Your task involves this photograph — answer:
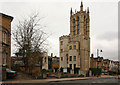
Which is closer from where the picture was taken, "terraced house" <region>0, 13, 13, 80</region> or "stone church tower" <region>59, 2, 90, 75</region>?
"terraced house" <region>0, 13, 13, 80</region>

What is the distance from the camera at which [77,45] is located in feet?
152

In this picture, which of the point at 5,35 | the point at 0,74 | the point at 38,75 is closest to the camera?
the point at 0,74

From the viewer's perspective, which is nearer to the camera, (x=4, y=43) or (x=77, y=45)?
(x=4, y=43)

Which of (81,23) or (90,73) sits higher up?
(81,23)

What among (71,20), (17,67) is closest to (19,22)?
(17,67)

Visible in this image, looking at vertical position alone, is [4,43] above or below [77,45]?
below

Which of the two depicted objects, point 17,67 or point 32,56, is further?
point 17,67

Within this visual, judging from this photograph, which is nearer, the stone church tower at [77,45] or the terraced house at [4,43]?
the terraced house at [4,43]

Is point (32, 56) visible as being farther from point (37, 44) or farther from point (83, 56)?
point (83, 56)

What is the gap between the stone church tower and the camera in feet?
150

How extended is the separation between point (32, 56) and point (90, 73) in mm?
22639

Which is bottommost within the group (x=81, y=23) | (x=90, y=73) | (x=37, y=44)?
(x=90, y=73)

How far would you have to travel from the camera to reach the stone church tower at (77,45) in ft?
150

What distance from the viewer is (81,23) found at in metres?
48.5
